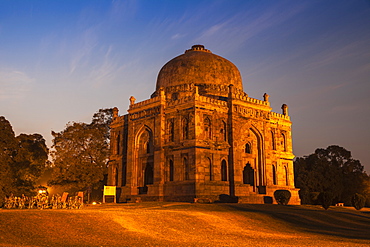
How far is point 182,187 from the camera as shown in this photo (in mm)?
39625

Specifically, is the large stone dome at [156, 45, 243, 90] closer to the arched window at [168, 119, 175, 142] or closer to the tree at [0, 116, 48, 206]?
the arched window at [168, 119, 175, 142]

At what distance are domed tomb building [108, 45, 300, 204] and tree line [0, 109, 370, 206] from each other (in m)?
2.66

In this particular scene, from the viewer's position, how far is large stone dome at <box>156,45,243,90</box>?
47.3 meters

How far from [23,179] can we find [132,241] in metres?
31.7

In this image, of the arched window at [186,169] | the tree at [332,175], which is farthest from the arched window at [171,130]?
the tree at [332,175]

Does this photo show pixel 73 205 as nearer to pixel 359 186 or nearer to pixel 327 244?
pixel 327 244

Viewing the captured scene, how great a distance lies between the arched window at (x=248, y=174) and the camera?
45.6 metres

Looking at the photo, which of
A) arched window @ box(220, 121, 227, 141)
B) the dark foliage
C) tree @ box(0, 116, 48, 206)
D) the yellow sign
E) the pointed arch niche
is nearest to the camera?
the dark foliage

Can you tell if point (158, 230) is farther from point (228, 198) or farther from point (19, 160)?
point (19, 160)

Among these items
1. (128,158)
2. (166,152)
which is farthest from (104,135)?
(166,152)

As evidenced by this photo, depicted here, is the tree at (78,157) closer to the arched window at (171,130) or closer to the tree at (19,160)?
the tree at (19,160)

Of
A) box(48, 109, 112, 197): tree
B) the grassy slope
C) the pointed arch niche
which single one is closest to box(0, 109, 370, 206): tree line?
box(48, 109, 112, 197): tree

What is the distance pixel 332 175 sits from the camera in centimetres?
5784

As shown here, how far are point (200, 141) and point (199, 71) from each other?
10500 mm
